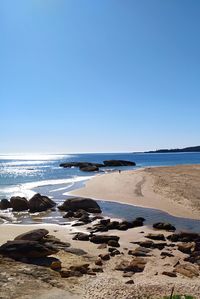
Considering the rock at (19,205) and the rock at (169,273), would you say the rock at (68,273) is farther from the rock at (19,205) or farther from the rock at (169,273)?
the rock at (19,205)

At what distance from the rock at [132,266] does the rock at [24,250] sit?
3.13m

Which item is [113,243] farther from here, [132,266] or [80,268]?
[80,268]

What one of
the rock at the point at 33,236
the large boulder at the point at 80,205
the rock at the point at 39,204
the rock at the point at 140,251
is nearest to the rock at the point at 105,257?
the rock at the point at 140,251

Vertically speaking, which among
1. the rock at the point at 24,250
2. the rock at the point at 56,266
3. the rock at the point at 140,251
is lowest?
the rock at the point at 140,251

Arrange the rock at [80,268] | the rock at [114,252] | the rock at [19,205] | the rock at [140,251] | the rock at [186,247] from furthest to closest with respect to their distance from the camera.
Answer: the rock at [19,205], the rock at [186,247], the rock at [140,251], the rock at [114,252], the rock at [80,268]

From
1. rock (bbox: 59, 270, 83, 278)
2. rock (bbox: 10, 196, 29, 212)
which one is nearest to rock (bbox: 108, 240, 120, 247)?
rock (bbox: 59, 270, 83, 278)

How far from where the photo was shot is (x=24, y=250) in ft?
50.7

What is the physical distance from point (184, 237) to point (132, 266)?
6124 millimetres

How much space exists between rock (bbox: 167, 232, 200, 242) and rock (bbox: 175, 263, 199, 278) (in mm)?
4719

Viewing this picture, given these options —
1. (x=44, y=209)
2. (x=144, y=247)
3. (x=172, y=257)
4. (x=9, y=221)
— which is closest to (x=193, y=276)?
(x=172, y=257)

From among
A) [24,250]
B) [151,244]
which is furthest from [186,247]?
[24,250]

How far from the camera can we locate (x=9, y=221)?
Answer: 2734 centimetres

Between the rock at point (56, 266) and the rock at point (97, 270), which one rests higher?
the rock at point (56, 266)

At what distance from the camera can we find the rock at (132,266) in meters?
14.6
